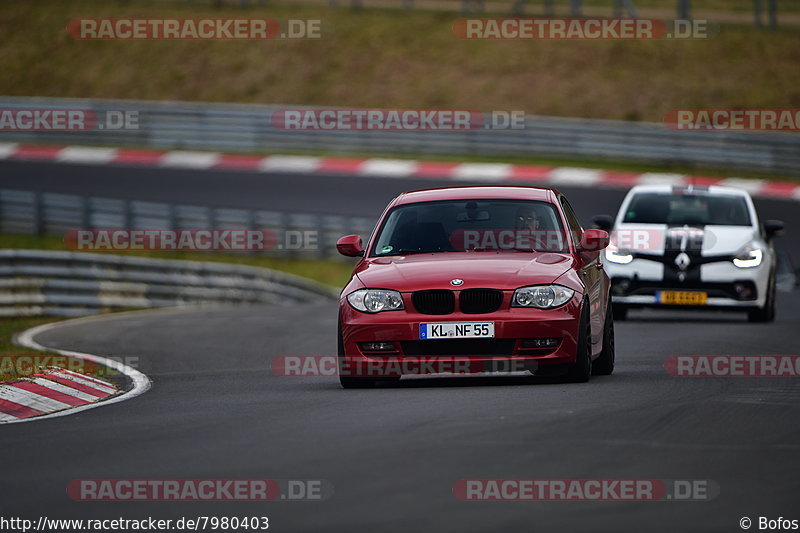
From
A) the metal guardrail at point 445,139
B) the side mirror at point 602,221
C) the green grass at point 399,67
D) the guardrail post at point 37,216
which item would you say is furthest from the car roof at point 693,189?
the green grass at point 399,67

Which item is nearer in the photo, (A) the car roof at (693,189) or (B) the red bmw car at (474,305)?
(B) the red bmw car at (474,305)

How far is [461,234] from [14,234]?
20.3 meters

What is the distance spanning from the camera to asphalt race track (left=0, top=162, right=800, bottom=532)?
6516 millimetres

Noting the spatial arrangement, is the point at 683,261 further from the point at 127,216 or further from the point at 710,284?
the point at 127,216

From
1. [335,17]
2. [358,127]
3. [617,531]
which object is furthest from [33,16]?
[617,531]

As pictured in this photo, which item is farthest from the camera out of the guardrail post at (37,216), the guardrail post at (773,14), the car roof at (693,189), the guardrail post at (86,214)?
the guardrail post at (773,14)

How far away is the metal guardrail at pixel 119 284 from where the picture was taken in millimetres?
23594

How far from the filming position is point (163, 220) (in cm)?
2902

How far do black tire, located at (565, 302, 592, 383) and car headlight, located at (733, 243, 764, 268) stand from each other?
7.27 meters

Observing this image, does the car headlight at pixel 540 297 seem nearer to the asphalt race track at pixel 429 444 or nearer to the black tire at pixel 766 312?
the asphalt race track at pixel 429 444

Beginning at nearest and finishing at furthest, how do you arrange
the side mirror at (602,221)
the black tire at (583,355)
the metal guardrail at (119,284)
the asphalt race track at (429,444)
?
the asphalt race track at (429,444)
the black tire at (583,355)
the side mirror at (602,221)
the metal guardrail at (119,284)

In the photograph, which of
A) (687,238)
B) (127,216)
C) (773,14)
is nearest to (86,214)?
(127,216)

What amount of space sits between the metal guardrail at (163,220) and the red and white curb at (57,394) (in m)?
15.5

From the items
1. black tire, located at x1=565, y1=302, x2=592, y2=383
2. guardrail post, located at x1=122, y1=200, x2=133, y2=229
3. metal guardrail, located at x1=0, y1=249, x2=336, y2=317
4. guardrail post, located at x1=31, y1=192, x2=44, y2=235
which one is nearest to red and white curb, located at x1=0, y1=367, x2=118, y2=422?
black tire, located at x1=565, y1=302, x2=592, y2=383
